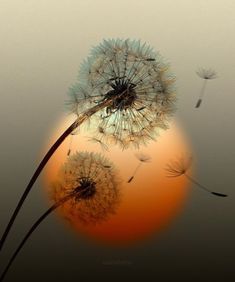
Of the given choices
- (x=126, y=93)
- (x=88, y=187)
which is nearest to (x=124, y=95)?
(x=126, y=93)

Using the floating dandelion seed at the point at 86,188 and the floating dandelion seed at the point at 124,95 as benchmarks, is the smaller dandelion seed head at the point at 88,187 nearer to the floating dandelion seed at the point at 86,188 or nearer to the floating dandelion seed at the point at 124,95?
the floating dandelion seed at the point at 86,188

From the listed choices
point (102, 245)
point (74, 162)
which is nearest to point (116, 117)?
point (74, 162)

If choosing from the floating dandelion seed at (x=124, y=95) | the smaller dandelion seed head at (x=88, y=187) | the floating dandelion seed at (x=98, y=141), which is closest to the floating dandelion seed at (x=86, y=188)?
the smaller dandelion seed head at (x=88, y=187)

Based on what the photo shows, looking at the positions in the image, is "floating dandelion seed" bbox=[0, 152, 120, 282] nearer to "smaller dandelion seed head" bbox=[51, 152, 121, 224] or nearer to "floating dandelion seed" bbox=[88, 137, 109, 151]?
"smaller dandelion seed head" bbox=[51, 152, 121, 224]

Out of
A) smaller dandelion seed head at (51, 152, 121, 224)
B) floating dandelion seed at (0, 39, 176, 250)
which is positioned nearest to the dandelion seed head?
floating dandelion seed at (0, 39, 176, 250)

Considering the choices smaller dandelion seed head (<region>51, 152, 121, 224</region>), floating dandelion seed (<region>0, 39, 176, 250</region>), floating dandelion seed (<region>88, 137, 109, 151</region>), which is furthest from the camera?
smaller dandelion seed head (<region>51, 152, 121, 224</region>)

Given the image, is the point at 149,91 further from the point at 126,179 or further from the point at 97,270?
the point at 97,270
